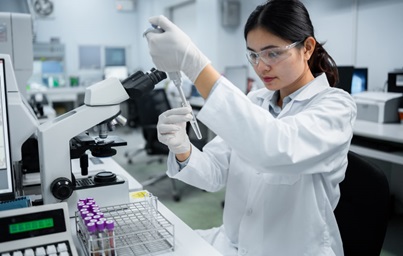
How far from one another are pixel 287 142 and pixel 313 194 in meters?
0.29

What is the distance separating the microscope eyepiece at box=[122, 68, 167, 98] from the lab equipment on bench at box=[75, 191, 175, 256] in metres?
0.30

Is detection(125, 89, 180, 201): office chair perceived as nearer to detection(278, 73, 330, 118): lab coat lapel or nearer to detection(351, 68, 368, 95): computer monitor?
detection(351, 68, 368, 95): computer monitor

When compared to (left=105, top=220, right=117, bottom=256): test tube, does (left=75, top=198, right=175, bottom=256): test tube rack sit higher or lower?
lower

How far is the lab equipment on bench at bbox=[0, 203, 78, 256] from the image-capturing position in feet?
2.47

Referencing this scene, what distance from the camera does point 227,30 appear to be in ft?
16.6

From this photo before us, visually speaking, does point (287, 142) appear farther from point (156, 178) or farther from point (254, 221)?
point (156, 178)

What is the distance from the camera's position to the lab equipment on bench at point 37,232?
29.7 inches

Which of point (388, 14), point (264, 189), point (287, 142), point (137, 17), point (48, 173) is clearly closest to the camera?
point (287, 142)

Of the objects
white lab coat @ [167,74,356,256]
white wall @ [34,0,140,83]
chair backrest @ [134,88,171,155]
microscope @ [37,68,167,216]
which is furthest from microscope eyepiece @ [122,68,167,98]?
white wall @ [34,0,140,83]

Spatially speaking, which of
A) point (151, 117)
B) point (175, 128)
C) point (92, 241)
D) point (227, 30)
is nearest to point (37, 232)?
point (92, 241)

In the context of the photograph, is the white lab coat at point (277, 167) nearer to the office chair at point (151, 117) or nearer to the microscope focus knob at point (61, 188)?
the microscope focus knob at point (61, 188)

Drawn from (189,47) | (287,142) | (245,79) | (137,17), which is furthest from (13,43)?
(137,17)

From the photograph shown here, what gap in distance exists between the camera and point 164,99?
3.82 metres

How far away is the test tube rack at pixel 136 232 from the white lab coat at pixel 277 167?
0.62 feet
